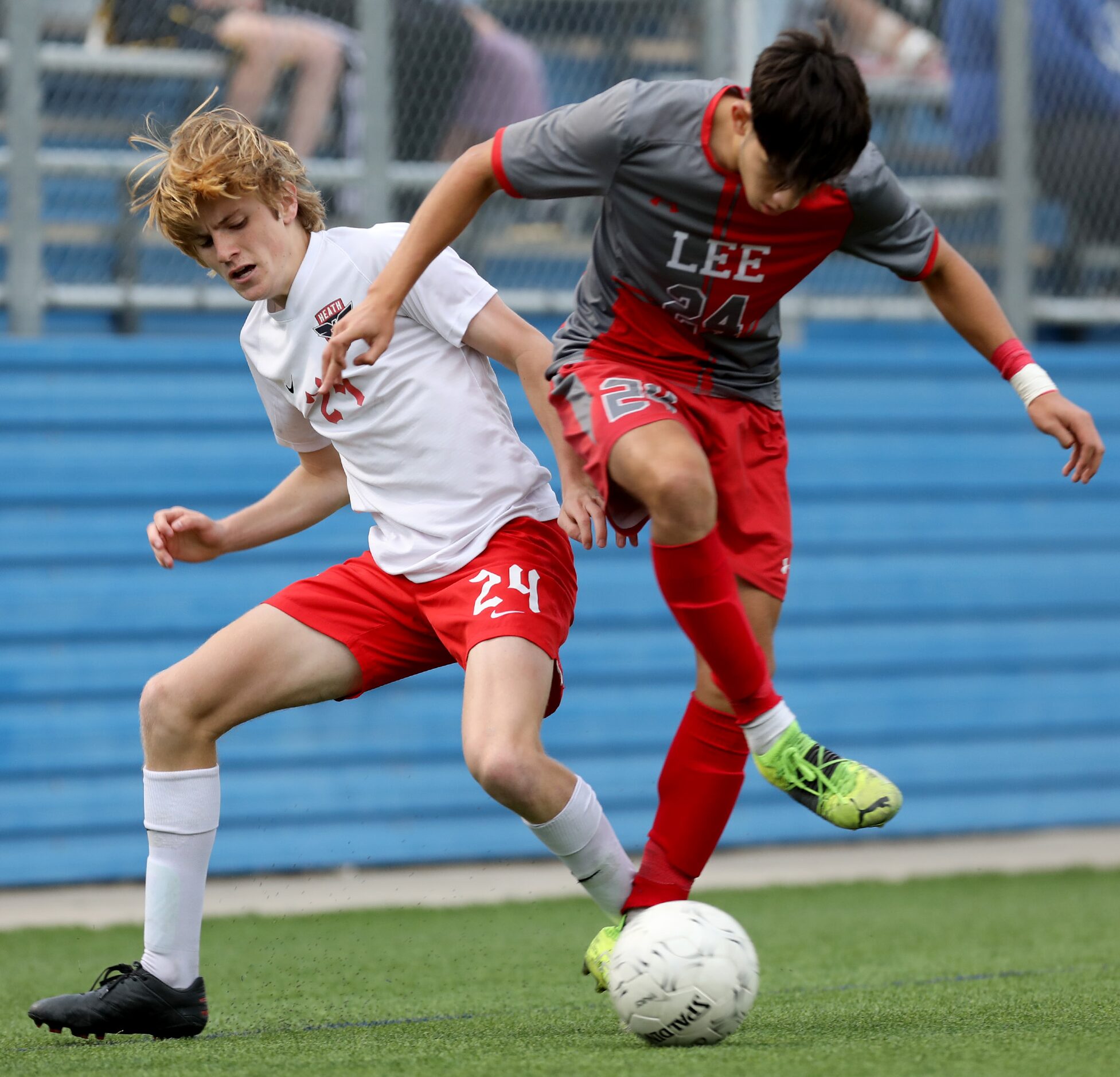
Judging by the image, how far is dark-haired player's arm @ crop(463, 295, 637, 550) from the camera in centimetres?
337

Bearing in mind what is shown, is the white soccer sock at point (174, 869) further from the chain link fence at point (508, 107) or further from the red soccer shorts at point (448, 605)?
the chain link fence at point (508, 107)

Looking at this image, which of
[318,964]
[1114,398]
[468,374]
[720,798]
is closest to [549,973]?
[318,964]

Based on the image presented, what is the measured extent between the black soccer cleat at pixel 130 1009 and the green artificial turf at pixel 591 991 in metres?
0.06

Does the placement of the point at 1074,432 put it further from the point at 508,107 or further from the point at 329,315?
the point at 508,107

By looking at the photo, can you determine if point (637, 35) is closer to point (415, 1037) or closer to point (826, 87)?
point (826, 87)

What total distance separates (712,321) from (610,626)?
11.6 ft

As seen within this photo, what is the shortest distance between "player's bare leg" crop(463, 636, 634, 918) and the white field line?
2.64 meters

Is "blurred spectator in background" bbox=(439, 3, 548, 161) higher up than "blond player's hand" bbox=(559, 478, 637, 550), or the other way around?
"blond player's hand" bbox=(559, 478, 637, 550)

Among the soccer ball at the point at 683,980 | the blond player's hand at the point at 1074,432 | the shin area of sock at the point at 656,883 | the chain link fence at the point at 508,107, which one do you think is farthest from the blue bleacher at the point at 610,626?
the blond player's hand at the point at 1074,432

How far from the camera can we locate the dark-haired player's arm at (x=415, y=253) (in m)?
3.05

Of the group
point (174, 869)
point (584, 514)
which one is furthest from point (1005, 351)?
point (174, 869)

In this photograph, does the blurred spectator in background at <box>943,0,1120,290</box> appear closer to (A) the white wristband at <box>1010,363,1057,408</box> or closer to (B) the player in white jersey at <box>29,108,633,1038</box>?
(A) the white wristband at <box>1010,363,1057,408</box>

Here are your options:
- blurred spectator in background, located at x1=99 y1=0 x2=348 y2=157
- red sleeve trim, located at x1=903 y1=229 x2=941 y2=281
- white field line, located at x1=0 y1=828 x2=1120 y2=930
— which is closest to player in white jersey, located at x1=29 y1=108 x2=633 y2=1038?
red sleeve trim, located at x1=903 y1=229 x2=941 y2=281

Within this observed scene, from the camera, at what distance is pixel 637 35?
660 cm
